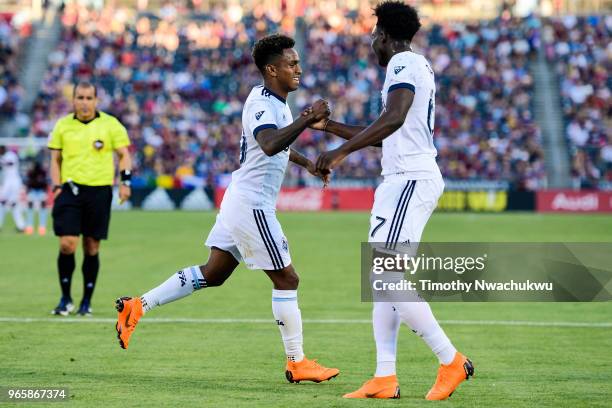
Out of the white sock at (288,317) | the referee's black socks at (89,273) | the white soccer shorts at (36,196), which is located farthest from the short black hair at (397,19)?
the white soccer shorts at (36,196)

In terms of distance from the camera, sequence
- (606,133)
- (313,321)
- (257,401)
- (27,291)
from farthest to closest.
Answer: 1. (606,133)
2. (27,291)
3. (313,321)
4. (257,401)

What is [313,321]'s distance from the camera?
39.7 feet

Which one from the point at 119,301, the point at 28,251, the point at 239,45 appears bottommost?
the point at 28,251

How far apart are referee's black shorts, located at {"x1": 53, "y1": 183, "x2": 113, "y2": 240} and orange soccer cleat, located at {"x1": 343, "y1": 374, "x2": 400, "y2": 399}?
5.27 meters

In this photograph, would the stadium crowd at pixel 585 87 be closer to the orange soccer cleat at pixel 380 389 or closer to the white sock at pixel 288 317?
the white sock at pixel 288 317

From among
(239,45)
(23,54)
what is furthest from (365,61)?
(23,54)

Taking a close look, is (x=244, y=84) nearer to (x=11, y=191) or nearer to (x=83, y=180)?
(x=11, y=191)

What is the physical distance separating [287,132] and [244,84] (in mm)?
37247

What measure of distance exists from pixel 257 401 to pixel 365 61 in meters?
39.1

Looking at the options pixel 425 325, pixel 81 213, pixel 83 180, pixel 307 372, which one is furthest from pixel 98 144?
pixel 425 325

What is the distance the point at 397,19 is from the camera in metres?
7.73

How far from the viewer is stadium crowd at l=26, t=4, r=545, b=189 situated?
4150 cm

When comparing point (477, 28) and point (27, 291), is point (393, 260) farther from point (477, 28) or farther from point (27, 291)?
point (477, 28)

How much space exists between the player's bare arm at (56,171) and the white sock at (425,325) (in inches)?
224
